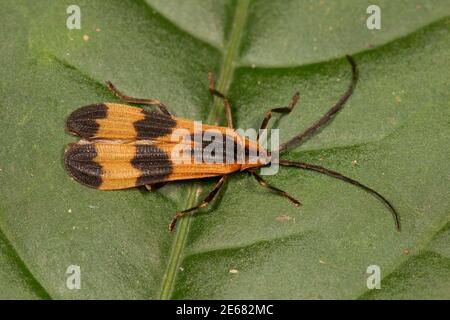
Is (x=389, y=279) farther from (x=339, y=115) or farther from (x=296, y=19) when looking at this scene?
(x=296, y=19)

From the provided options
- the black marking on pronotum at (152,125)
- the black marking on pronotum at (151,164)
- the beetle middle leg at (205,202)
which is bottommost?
the beetle middle leg at (205,202)

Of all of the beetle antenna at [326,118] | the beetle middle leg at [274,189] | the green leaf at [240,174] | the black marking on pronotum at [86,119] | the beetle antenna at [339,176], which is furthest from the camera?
the beetle antenna at [326,118]

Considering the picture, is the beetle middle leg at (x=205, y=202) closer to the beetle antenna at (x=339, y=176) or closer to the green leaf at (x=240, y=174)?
the green leaf at (x=240, y=174)

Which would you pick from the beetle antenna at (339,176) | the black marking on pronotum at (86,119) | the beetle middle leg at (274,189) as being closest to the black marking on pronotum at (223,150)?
the beetle middle leg at (274,189)

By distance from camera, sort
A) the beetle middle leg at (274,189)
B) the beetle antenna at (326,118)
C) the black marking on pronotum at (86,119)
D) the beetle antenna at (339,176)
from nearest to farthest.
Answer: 1. the beetle antenna at (339,176)
2. the beetle middle leg at (274,189)
3. the black marking on pronotum at (86,119)
4. the beetle antenna at (326,118)

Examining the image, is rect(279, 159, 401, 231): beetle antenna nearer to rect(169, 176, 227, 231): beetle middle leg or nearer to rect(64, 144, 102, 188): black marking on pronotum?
rect(169, 176, 227, 231): beetle middle leg

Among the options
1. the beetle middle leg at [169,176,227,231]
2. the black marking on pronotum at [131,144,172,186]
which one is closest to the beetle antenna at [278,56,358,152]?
the beetle middle leg at [169,176,227,231]

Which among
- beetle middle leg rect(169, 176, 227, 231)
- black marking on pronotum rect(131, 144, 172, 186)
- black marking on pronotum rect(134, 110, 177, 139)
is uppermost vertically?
black marking on pronotum rect(134, 110, 177, 139)

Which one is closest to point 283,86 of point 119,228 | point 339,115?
point 339,115
